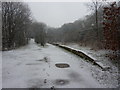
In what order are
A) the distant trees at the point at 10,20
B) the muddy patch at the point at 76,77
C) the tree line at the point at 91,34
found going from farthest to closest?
the distant trees at the point at 10,20, the tree line at the point at 91,34, the muddy patch at the point at 76,77

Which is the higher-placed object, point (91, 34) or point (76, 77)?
point (91, 34)

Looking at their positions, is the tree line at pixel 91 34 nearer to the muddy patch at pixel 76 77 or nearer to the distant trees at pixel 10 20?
the muddy patch at pixel 76 77

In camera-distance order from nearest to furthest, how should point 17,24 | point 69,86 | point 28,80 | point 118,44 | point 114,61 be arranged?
point 69,86, point 28,80, point 118,44, point 114,61, point 17,24

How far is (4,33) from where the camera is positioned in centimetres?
3438

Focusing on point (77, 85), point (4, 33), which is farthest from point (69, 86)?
point (4, 33)

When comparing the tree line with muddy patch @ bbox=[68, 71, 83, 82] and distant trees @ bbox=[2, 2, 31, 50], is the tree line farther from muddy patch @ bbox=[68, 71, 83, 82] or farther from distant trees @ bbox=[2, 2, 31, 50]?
distant trees @ bbox=[2, 2, 31, 50]

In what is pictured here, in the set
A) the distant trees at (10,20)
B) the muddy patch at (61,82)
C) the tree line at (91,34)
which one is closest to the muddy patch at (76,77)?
the muddy patch at (61,82)

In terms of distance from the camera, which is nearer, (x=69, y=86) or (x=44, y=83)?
(x=69, y=86)

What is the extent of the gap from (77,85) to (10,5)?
33201 mm

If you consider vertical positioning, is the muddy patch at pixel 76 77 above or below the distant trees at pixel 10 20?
below

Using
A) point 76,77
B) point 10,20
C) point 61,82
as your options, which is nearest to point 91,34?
point 10,20

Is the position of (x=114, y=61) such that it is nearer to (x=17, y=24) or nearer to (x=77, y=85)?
(x=77, y=85)

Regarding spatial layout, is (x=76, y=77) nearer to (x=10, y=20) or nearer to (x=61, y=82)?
(x=61, y=82)

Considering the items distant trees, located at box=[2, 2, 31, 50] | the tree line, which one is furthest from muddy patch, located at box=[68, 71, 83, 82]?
distant trees, located at box=[2, 2, 31, 50]
